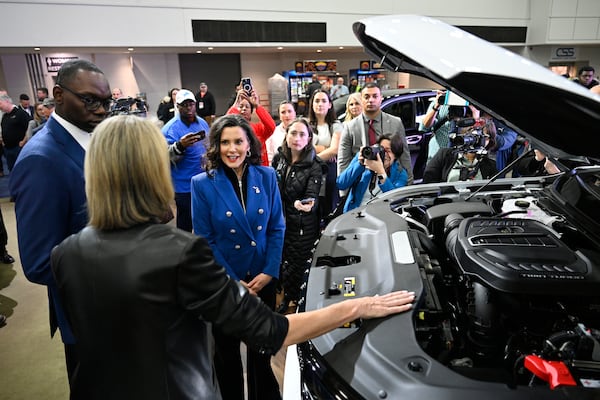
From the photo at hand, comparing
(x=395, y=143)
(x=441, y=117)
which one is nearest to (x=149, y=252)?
(x=395, y=143)

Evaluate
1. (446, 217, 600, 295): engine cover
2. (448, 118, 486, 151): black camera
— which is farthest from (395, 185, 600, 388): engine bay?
(448, 118, 486, 151): black camera

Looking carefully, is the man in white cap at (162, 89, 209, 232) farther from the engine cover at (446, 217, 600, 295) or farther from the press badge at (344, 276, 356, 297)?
the engine cover at (446, 217, 600, 295)

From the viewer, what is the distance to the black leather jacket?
104 cm

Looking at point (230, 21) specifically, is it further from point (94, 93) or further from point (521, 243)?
point (521, 243)

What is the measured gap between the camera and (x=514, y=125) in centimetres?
161

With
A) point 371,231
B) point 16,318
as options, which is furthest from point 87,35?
point 371,231

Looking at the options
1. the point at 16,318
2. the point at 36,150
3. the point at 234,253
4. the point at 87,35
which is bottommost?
the point at 16,318

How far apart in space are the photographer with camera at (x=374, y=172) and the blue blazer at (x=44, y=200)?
6.15 feet

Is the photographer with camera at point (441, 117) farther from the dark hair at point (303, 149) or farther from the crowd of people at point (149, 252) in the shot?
the crowd of people at point (149, 252)

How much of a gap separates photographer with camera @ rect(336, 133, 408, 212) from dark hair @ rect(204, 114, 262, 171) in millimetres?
889

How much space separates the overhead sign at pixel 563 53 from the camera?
48.6 ft

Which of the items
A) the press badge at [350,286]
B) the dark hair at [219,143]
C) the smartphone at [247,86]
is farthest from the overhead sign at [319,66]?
the press badge at [350,286]

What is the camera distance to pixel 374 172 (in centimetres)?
308

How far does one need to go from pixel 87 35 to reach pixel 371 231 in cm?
975
